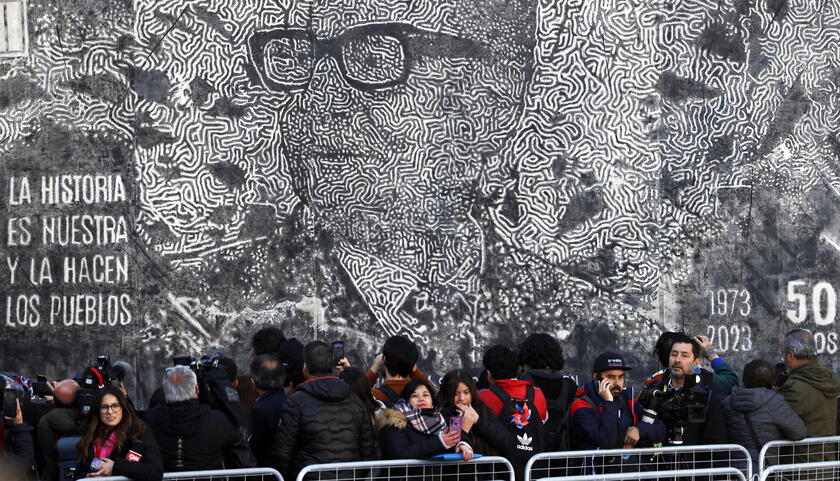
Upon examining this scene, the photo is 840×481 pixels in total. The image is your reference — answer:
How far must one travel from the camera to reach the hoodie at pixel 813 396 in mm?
7848

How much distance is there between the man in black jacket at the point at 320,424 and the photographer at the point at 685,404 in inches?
71.2

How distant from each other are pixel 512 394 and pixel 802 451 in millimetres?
1982

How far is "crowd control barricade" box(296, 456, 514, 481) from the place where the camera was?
267 inches

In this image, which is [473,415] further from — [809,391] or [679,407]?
[809,391]

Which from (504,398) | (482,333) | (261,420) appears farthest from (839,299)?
(261,420)

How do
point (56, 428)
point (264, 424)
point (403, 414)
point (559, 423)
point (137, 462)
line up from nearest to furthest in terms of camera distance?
1. point (137, 462)
2. point (403, 414)
3. point (56, 428)
4. point (264, 424)
5. point (559, 423)

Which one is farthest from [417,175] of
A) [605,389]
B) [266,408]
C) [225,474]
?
[225,474]

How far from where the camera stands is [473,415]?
699 centimetres

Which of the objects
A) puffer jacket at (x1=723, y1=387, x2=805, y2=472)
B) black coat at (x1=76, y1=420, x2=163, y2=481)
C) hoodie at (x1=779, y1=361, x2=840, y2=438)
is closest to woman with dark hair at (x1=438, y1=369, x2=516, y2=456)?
puffer jacket at (x1=723, y1=387, x2=805, y2=472)

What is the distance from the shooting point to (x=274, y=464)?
6.94 m

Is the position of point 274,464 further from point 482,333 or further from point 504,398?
point 482,333

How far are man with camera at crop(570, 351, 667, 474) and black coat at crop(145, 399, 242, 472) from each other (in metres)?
2.13

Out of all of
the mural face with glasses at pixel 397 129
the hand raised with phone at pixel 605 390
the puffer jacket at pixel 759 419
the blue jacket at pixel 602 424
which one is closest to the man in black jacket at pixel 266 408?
the blue jacket at pixel 602 424

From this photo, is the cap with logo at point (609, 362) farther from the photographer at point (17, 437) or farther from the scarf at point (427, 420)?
the photographer at point (17, 437)
